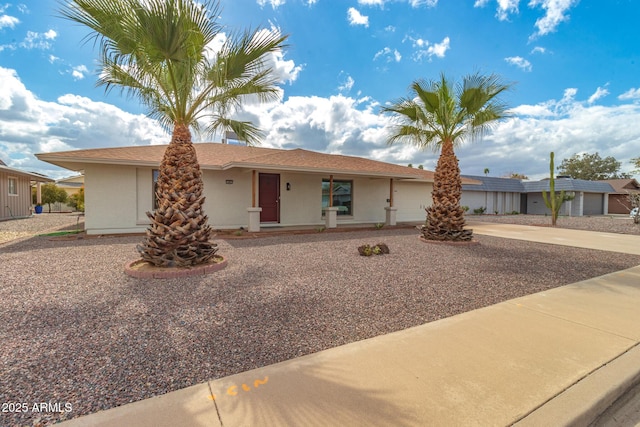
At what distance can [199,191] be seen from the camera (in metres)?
6.35

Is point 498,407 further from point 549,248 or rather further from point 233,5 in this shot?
point 549,248

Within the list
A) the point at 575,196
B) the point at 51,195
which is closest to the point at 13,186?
the point at 51,195

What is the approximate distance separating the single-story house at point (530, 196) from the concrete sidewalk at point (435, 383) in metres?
26.4

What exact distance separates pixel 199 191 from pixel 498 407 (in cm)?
597

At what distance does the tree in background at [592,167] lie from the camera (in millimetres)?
49188

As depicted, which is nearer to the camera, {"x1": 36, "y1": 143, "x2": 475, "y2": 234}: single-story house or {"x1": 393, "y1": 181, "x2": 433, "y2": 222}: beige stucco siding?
{"x1": 36, "y1": 143, "x2": 475, "y2": 234}: single-story house

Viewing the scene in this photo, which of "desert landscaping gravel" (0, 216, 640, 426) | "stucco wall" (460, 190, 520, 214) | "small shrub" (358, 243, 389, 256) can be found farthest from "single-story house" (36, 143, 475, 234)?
"stucco wall" (460, 190, 520, 214)

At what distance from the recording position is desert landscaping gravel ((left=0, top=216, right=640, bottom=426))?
8.20ft

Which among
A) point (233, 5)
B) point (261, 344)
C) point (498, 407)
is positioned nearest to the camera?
point (498, 407)

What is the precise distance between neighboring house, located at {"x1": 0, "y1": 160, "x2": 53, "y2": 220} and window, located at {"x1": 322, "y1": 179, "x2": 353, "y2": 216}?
16.0 m

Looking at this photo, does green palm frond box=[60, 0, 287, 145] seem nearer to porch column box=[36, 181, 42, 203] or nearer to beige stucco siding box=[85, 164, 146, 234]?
beige stucco siding box=[85, 164, 146, 234]

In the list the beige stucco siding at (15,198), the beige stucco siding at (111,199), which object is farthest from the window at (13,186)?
the beige stucco siding at (111,199)

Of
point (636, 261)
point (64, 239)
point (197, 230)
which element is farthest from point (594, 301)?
point (64, 239)

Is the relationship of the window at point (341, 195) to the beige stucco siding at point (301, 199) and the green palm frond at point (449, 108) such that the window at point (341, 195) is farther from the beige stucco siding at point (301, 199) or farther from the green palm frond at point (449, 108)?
the green palm frond at point (449, 108)
